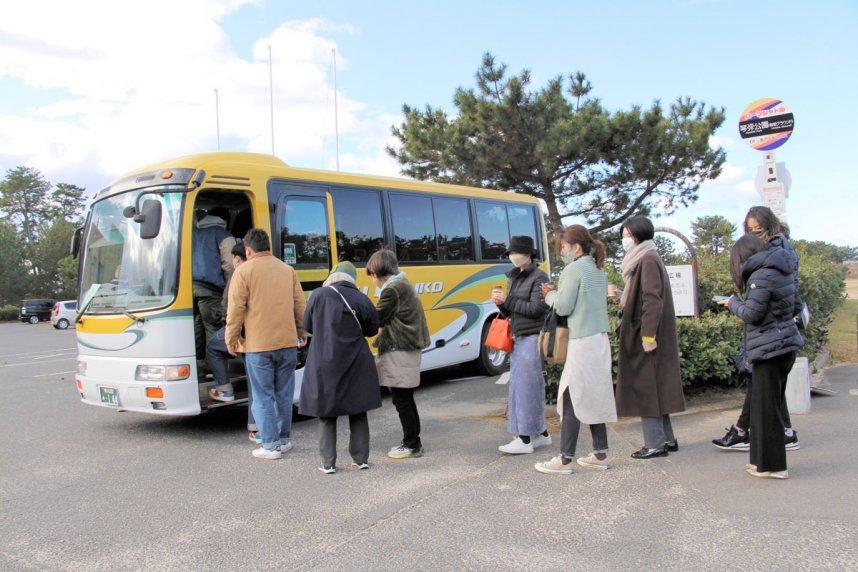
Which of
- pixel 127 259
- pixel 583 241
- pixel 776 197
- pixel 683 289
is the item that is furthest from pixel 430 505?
pixel 776 197

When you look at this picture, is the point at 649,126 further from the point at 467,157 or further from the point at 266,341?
the point at 266,341

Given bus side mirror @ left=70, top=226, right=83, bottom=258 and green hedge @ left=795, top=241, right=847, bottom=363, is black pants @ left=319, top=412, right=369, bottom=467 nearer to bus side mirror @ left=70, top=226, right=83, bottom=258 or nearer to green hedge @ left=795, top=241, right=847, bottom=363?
bus side mirror @ left=70, top=226, right=83, bottom=258

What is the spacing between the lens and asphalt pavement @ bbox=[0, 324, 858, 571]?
12.1 feet

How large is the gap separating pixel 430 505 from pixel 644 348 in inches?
79.7

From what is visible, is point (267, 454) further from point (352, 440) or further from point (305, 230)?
point (305, 230)

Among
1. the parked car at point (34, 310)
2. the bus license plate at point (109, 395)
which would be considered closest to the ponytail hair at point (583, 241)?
the bus license plate at point (109, 395)

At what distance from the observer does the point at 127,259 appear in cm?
670

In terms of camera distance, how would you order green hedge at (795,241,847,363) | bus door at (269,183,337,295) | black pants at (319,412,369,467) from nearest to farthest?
black pants at (319,412,369,467), bus door at (269,183,337,295), green hedge at (795,241,847,363)

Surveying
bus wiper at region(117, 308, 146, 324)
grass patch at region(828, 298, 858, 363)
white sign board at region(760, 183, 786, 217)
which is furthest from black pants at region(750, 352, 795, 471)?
grass patch at region(828, 298, 858, 363)

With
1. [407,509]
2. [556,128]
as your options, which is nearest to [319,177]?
[407,509]

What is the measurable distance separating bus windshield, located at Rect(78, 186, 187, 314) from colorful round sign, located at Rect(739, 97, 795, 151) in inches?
250

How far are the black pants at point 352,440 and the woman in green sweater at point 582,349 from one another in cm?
144

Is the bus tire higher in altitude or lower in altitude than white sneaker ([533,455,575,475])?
higher

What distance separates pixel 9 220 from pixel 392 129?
218 feet
